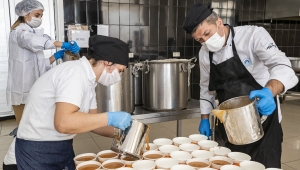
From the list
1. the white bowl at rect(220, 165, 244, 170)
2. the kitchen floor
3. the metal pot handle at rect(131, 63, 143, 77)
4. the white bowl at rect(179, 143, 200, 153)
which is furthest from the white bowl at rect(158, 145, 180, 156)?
the kitchen floor

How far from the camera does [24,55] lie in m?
2.23

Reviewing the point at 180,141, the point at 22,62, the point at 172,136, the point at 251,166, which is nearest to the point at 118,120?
the point at 180,141

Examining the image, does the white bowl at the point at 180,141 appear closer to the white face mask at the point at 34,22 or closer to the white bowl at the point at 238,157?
the white bowl at the point at 238,157

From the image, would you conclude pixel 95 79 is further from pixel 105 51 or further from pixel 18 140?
pixel 18 140

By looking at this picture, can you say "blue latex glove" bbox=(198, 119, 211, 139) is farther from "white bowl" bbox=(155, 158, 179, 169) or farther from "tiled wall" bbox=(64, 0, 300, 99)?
"tiled wall" bbox=(64, 0, 300, 99)

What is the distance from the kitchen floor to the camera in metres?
2.62

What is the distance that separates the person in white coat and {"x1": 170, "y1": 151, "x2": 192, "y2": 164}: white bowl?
53.2 inches

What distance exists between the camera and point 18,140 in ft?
3.81

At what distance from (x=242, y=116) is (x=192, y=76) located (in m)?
3.12

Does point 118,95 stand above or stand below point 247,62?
below

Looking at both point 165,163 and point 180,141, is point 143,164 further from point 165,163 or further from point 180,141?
point 180,141

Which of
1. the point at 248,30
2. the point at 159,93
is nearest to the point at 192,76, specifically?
the point at 159,93

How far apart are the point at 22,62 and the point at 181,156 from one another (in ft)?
5.60

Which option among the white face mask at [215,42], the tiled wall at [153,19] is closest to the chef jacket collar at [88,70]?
the white face mask at [215,42]
